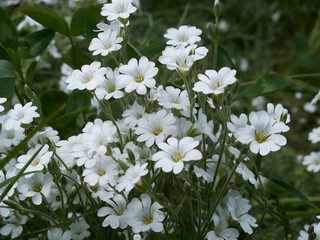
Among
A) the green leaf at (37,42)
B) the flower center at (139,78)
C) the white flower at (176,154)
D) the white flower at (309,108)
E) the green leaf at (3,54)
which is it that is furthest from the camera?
the white flower at (309,108)

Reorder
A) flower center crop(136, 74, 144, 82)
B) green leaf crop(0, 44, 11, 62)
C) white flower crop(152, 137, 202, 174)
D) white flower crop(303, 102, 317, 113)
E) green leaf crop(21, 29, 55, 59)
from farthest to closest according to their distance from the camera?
white flower crop(303, 102, 317, 113)
green leaf crop(21, 29, 55, 59)
green leaf crop(0, 44, 11, 62)
flower center crop(136, 74, 144, 82)
white flower crop(152, 137, 202, 174)

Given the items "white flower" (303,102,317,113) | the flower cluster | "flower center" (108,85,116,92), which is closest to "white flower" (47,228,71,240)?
the flower cluster

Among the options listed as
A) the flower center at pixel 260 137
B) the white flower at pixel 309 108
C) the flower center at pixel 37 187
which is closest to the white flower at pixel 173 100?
the flower center at pixel 260 137

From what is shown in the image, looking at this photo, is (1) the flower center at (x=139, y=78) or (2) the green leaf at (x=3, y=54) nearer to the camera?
(1) the flower center at (x=139, y=78)

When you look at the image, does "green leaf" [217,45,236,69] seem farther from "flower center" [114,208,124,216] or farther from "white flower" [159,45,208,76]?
"flower center" [114,208,124,216]

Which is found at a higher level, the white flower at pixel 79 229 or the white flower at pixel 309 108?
the white flower at pixel 79 229

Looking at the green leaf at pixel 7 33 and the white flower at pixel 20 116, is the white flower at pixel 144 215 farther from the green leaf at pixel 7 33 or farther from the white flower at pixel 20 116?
the green leaf at pixel 7 33
